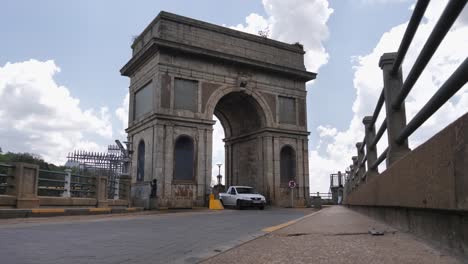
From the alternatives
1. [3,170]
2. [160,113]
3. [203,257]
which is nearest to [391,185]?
[203,257]

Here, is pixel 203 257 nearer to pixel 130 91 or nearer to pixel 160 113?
pixel 160 113

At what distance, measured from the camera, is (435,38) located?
2.62m

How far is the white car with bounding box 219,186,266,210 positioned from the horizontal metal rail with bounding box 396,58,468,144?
2277cm

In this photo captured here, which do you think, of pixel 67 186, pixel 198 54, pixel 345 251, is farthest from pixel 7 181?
pixel 198 54

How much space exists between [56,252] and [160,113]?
2234cm

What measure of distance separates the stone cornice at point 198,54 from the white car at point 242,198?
9036 mm

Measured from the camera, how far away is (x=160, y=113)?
27.0 meters

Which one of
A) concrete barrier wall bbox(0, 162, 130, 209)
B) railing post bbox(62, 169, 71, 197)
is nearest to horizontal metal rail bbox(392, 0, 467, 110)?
concrete barrier wall bbox(0, 162, 130, 209)

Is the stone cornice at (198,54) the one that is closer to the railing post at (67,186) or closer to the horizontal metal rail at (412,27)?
the railing post at (67,186)

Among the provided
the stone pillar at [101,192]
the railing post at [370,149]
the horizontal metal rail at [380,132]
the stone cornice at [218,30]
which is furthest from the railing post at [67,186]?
the horizontal metal rail at [380,132]

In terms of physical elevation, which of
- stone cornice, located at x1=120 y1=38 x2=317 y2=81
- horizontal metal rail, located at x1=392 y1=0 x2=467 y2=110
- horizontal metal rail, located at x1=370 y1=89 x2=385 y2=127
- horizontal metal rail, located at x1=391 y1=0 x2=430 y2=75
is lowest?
horizontal metal rail, located at x1=392 y1=0 x2=467 y2=110

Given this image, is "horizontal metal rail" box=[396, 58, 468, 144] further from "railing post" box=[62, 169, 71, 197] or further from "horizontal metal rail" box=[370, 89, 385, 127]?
"railing post" box=[62, 169, 71, 197]

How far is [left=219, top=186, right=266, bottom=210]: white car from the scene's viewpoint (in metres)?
→ 26.0

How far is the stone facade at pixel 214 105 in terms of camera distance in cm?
2741
